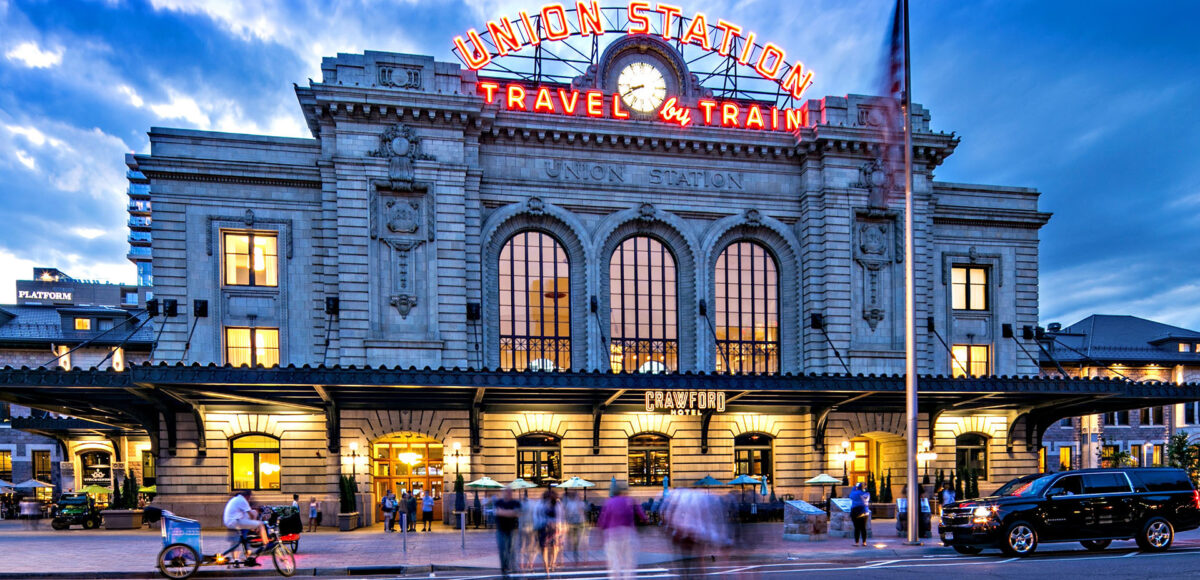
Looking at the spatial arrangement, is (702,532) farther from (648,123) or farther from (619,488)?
(648,123)

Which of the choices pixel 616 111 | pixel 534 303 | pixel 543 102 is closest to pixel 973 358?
pixel 616 111

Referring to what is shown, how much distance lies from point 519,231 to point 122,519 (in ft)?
60.1

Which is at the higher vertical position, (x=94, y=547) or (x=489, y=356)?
(x=489, y=356)

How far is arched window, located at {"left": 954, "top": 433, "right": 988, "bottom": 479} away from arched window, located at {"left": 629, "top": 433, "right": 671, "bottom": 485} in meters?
14.3

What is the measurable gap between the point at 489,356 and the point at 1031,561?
21.9 m

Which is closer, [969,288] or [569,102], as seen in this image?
[569,102]

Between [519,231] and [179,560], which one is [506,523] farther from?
[519,231]

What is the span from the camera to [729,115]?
118ft

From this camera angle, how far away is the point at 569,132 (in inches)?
1339

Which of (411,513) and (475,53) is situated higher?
(475,53)

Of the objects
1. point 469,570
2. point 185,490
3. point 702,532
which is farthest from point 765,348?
point 702,532

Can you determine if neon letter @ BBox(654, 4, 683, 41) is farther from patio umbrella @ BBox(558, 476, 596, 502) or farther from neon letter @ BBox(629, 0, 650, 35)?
patio umbrella @ BBox(558, 476, 596, 502)

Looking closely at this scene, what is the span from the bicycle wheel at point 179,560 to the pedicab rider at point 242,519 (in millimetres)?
821

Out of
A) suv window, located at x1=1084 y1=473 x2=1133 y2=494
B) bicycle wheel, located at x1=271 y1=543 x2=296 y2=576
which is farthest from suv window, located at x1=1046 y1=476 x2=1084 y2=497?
bicycle wheel, located at x1=271 y1=543 x2=296 y2=576
